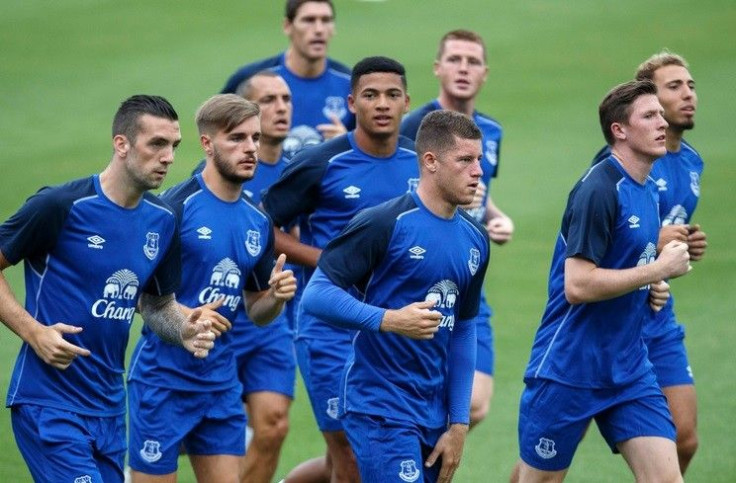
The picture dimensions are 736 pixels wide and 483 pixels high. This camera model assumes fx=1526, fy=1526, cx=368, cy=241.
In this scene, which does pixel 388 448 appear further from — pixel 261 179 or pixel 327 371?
pixel 261 179

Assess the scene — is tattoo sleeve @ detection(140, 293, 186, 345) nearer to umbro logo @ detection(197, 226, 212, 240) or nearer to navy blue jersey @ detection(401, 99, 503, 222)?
umbro logo @ detection(197, 226, 212, 240)

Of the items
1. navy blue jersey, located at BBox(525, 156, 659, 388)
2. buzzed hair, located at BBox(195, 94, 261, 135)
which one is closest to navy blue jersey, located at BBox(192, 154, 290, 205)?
buzzed hair, located at BBox(195, 94, 261, 135)

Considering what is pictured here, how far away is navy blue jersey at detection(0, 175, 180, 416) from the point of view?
7.55m

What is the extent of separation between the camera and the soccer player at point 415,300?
7.66 metres

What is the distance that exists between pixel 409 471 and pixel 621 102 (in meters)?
2.45

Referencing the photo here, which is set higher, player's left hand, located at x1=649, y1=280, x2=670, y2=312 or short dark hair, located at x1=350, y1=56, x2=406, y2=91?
short dark hair, located at x1=350, y1=56, x2=406, y2=91

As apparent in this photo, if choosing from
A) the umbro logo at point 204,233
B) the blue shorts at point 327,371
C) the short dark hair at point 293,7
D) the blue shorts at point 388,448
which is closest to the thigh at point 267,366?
the blue shorts at point 327,371

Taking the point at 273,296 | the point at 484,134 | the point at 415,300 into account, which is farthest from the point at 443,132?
the point at 484,134

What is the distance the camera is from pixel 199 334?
7.81 meters

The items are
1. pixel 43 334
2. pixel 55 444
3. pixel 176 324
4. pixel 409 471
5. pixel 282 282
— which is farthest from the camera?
pixel 282 282

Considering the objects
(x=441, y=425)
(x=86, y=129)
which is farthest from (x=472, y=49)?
(x=86, y=129)

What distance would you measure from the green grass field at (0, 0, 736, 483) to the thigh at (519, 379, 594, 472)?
4.76m

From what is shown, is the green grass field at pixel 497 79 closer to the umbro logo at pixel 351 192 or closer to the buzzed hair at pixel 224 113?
the umbro logo at pixel 351 192

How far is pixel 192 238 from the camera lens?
8625 millimetres
